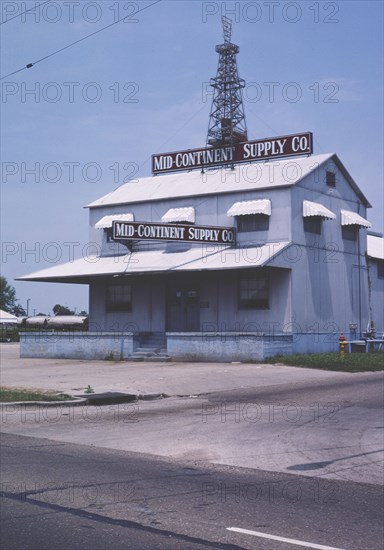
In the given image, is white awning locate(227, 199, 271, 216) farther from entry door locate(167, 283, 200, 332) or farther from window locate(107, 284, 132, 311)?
window locate(107, 284, 132, 311)

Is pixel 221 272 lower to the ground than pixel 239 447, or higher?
higher

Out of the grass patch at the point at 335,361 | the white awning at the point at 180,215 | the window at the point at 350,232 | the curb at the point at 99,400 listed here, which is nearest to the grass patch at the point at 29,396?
the curb at the point at 99,400

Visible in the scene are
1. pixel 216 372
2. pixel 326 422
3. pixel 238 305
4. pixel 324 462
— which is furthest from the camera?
pixel 238 305

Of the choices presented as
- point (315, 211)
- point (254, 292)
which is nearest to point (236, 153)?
point (315, 211)

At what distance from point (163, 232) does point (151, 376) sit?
28.7 feet

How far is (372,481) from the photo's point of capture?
31.5 ft

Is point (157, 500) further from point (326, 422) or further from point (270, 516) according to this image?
point (326, 422)

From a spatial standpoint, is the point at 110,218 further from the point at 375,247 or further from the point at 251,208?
the point at 375,247

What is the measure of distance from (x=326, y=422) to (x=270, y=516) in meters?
7.29

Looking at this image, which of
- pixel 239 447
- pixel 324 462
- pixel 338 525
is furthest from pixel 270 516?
pixel 239 447

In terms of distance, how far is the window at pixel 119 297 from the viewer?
3441 cm

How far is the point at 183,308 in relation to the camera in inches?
1291

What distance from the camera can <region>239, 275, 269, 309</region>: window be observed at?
30734 mm

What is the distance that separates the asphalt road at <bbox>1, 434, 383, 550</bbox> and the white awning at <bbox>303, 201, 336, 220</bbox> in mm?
21558
